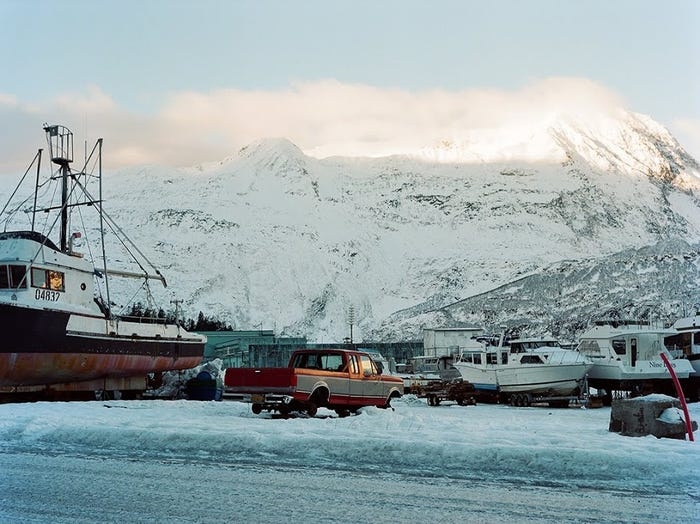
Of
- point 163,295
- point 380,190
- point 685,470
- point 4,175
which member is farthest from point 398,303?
point 685,470

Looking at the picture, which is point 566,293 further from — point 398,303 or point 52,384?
point 52,384

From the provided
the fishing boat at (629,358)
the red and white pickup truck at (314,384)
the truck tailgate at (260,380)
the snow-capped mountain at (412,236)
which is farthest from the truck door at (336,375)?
the snow-capped mountain at (412,236)

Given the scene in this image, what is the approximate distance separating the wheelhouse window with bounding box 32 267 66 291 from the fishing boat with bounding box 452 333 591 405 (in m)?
16.7

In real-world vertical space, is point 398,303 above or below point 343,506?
above

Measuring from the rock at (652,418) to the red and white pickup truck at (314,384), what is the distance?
24.6 feet

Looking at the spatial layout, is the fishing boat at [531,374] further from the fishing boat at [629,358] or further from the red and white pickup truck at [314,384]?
the red and white pickup truck at [314,384]

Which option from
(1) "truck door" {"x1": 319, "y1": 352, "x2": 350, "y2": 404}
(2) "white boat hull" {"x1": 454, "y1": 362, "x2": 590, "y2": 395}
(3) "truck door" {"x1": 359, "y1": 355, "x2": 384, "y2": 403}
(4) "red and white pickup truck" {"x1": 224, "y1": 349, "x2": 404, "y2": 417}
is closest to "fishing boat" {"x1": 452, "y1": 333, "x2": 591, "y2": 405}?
(2) "white boat hull" {"x1": 454, "y1": 362, "x2": 590, "y2": 395}

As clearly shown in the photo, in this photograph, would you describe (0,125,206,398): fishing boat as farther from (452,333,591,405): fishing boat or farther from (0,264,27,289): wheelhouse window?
(452,333,591,405): fishing boat

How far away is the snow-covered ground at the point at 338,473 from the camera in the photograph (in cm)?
836

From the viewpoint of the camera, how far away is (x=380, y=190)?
565 feet

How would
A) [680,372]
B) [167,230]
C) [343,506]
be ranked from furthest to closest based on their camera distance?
[167,230]
[680,372]
[343,506]

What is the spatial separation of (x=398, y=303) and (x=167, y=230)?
42.3 metres

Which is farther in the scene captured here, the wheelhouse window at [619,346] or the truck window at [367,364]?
the wheelhouse window at [619,346]

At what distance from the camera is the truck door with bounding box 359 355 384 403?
67.3 feet
